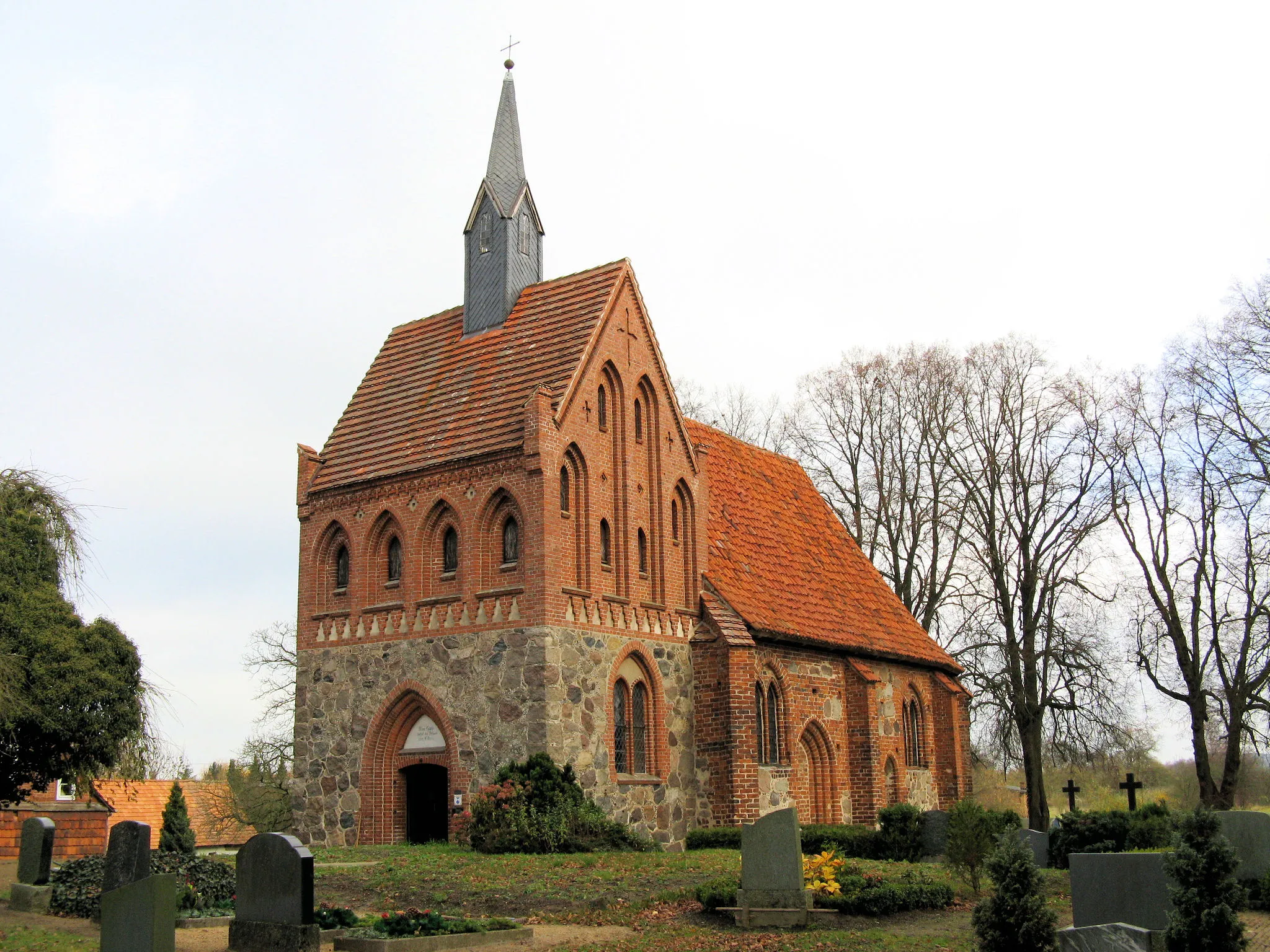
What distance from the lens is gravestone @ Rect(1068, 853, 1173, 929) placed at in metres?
12.0

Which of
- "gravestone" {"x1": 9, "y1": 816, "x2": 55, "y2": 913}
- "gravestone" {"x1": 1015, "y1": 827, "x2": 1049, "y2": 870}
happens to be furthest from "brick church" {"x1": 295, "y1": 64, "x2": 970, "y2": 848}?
"gravestone" {"x1": 9, "y1": 816, "x2": 55, "y2": 913}

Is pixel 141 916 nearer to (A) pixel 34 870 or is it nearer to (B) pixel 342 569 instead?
(A) pixel 34 870

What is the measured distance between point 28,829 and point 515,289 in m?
15.4

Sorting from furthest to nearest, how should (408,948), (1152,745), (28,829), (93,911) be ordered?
1. (1152,745)
2. (28,829)
3. (93,911)
4. (408,948)

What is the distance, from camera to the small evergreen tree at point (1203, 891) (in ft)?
35.9

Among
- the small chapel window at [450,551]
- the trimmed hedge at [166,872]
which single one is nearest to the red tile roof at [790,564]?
the small chapel window at [450,551]

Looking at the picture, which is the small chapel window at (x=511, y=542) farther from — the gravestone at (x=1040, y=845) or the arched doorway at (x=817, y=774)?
the gravestone at (x=1040, y=845)

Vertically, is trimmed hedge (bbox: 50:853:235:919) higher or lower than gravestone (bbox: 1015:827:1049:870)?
higher

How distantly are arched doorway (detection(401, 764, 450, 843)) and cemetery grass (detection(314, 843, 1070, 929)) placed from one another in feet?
13.8

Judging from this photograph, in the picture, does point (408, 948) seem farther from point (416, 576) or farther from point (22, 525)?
point (416, 576)

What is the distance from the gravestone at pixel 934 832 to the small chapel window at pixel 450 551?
10415 millimetres

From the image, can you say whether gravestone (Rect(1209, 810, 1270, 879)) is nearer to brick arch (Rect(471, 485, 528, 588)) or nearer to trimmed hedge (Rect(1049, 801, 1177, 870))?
trimmed hedge (Rect(1049, 801, 1177, 870))

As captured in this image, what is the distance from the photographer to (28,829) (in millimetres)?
16953

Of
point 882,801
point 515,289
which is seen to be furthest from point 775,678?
point 515,289
